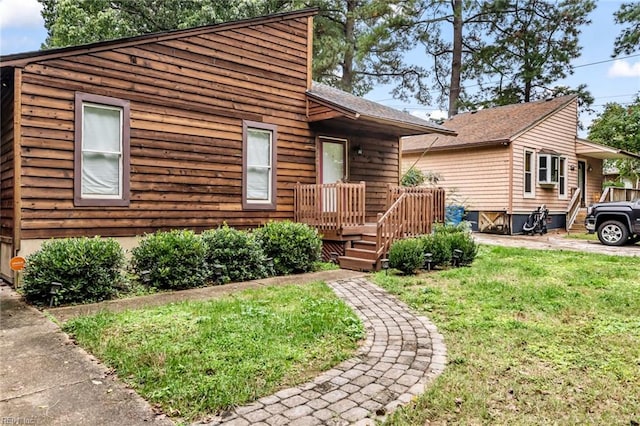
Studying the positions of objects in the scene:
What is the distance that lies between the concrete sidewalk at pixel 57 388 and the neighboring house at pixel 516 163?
43.3 feet

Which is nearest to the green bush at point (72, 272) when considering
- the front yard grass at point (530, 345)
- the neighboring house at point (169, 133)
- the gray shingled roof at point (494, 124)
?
the neighboring house at point (169, 133)

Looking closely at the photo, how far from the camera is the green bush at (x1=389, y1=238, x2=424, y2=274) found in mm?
6895

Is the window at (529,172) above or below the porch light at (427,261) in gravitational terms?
above

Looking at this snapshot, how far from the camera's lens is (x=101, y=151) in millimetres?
6582

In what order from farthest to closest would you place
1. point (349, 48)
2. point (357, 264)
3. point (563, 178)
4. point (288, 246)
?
point (349, 48)
point (563, 178)
point (357, 264)
point (288, 246)

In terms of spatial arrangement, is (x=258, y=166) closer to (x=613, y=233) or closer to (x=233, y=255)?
(x=233, y=255)

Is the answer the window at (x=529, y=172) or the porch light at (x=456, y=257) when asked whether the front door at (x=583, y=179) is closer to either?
the window at (x=529, y=172)

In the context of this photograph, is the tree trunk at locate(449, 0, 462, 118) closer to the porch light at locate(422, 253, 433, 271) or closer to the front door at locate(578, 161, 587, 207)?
the front door at locate(578, 161, 587, 207)

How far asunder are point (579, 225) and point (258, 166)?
14.7m

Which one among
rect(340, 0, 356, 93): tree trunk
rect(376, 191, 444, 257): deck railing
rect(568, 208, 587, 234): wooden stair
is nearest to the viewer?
rect(376, 191, 444, 257): deck railing

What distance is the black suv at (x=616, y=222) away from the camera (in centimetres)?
1137

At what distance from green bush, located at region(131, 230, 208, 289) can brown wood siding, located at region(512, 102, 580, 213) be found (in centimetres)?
1295

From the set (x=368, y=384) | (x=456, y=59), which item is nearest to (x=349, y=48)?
(x=456, y=59)

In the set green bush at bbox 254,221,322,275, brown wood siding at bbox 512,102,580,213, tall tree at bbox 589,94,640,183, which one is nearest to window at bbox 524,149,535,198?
brown wood siding at bbox 512,102,580,213
